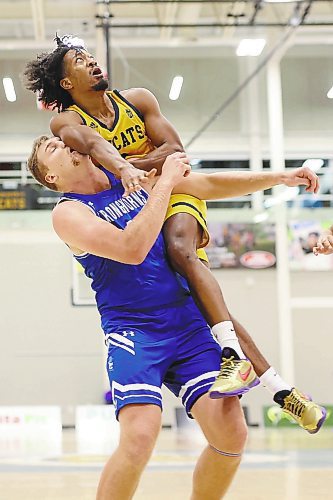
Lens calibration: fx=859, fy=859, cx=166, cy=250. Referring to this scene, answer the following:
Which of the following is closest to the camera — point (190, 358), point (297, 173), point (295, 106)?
point (190, 358)

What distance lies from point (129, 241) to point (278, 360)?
34.6 ft

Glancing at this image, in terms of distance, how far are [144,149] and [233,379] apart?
1280 millimetres

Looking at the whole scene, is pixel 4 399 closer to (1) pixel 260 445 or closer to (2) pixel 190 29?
(1) pixel 260 445

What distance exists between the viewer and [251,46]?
13836mm

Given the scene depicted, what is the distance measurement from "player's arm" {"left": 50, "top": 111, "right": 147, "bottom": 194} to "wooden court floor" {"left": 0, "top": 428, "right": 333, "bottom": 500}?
250 centimetres

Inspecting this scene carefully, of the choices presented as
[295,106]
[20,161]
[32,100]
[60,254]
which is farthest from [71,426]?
[295,106]

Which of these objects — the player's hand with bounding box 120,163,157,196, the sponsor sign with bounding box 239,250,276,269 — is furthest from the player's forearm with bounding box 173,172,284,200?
the sponsor sign with bounding box 239,250,276,269

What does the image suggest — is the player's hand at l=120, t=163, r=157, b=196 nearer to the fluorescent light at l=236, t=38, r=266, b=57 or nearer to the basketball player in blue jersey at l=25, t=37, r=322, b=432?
the basketball player in blue jersey at l=25, t=37, r=322, b=432

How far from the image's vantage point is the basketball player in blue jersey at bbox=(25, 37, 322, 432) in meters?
3.51

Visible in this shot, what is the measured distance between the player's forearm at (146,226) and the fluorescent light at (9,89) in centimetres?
1051

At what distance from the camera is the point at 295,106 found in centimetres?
1419

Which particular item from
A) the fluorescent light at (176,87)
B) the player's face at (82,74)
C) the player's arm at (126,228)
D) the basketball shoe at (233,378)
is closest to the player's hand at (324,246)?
the basketball shoe at (233,378)

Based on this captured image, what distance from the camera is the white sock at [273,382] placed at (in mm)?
3682

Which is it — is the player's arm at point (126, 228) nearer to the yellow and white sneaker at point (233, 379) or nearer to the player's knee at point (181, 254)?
the player's knee at point (181, 254)
